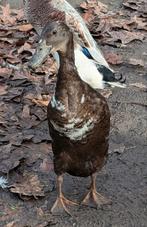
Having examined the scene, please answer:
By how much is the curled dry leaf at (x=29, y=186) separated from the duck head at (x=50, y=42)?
1.21m

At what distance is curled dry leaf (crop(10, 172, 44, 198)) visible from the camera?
4.63m

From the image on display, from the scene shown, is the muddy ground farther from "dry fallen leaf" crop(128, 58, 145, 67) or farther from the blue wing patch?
"dry fallen leaf" crop(128, 58, 145, 67)

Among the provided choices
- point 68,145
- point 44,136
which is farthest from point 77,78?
point 44,136

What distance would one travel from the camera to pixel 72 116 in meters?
4.02

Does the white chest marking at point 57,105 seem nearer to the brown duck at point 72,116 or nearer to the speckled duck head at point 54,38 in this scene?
the brown duck at point 72,116

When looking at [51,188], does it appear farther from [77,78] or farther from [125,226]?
[77,78]

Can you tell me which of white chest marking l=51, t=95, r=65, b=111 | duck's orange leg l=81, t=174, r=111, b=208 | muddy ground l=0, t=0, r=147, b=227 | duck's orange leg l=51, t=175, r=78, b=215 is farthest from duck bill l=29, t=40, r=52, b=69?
muddy ground l=0, t=0, r=147, b=227

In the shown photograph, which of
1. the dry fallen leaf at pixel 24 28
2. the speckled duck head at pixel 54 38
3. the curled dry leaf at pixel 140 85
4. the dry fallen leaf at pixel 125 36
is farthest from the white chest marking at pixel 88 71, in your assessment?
the dry fallen leaf at pixel 24 28

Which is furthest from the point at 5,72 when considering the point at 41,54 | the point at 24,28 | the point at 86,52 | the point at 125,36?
the point at 41,54

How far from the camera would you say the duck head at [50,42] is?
3828mm

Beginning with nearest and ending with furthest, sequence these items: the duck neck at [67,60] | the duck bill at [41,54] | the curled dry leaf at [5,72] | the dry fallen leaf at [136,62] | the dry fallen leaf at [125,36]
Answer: the duck bill at [41,54]
the duck neck at [67,60]
the curled dry leaf at [5,72]
the dry fallen leaf at [136,62]
the dry fallen leaf at [125,36]

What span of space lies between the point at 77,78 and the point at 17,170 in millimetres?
1263

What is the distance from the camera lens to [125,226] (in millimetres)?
4344

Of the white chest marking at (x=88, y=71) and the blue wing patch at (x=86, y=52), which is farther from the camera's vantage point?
the blue wing patch at (x=86, y=52)
